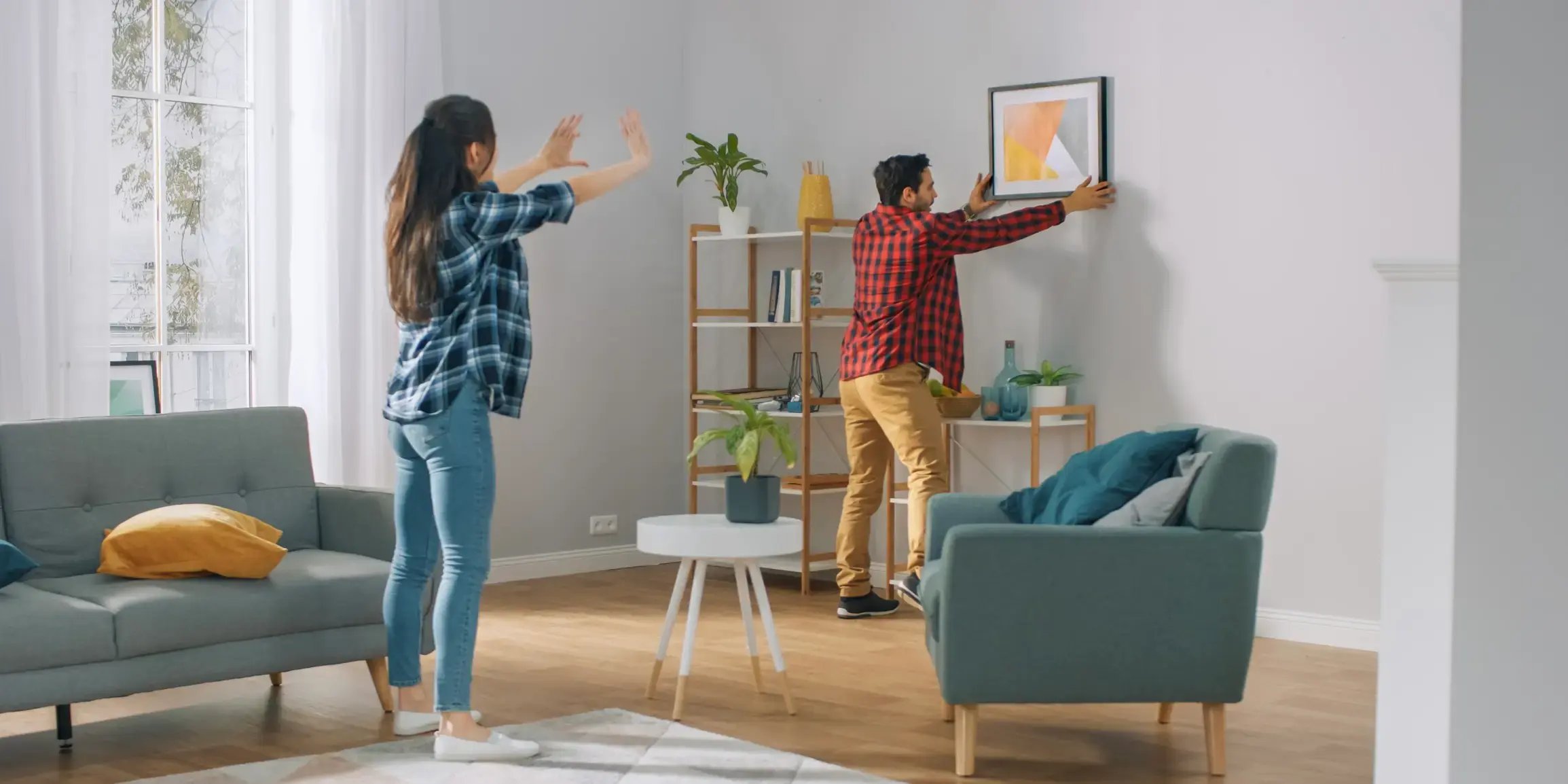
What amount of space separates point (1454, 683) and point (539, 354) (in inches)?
218

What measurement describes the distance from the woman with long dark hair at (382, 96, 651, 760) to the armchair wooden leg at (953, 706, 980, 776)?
0.96m

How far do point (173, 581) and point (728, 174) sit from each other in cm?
332

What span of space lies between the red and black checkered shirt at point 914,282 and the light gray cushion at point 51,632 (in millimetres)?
2814

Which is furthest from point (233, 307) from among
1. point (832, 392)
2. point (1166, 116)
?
point (1166, 116)

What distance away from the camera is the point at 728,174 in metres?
6.40

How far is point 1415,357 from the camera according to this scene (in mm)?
2002

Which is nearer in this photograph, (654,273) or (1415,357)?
(1415,357)

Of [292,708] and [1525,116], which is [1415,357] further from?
[292,708]

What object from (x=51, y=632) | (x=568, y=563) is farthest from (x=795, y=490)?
(x=51, y=632)

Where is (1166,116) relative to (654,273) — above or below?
above

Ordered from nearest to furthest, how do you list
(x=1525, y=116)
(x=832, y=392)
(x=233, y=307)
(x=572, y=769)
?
(x=1525, y=116) → (x=572, y=769) → (x=233, y=307) → (x=832, y=392)

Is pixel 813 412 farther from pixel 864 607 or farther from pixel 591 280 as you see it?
pixel 591 280

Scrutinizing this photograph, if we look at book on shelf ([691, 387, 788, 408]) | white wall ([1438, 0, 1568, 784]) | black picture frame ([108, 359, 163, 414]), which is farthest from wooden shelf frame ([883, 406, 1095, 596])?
white wall ([1438, 0, 1568, 784])

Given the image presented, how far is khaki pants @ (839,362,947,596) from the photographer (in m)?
5.31
